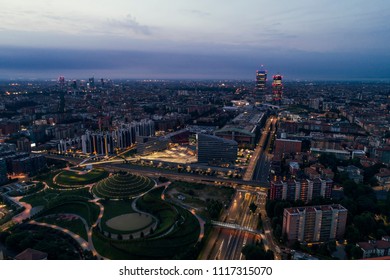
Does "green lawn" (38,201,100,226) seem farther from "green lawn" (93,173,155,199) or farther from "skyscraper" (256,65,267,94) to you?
"skyscraper" (256,65,267,94)

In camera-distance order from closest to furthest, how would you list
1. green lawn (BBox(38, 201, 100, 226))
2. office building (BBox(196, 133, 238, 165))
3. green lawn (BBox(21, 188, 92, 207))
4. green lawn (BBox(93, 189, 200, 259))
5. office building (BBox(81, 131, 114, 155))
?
green lawn (BBox(93, 189, 200, 259)) → green lawn (BBox(38, 201, 100, 226)) → green lawn (BBox(21, 188, 92, 207)) → office building (BBox(196, 133, 238, 165)) → office building (BBox(81, 131, 114, 155))

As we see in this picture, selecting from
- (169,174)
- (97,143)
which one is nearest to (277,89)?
(97,143)

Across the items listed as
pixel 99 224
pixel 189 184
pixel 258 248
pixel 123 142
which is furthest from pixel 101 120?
pixel 258 248

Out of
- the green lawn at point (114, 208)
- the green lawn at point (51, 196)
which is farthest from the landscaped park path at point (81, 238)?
the green lawn at point (51, 196)

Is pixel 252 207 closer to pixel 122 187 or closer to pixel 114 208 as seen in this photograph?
pixel 114 208

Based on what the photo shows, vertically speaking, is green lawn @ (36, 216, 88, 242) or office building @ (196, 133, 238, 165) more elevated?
office building @ (196, 133, 238, 165)

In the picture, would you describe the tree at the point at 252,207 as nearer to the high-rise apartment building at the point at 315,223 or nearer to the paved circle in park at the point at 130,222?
the high-rise apartment building at the point at 315,223

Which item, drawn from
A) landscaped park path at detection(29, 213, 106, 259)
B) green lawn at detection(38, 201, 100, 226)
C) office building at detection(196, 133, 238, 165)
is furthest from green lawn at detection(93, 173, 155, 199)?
office building at detection(196, 133, 238, 165)

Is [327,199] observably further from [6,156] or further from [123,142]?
[6,156]
